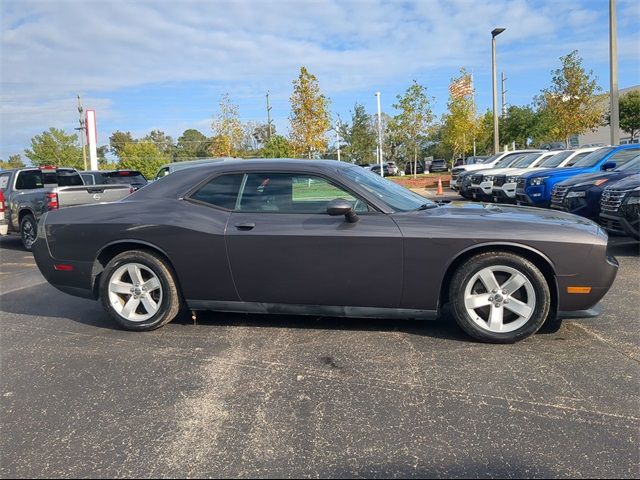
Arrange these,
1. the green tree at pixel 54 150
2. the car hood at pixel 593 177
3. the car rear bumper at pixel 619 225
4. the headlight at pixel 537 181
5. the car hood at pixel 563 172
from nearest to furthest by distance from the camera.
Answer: the car rear bumper at pixel 619 225 < the car hood at pixel 593 177 < the car hood at pixel 563 172 < the headlight at pixel 537 181 < the green tree at pixel 54 150

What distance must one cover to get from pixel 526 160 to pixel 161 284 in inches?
562

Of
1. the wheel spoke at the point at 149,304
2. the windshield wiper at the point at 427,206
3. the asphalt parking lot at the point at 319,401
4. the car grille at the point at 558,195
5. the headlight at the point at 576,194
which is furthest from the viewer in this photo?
the car grille at the point at 558,195

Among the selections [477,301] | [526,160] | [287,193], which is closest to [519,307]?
[477,301]

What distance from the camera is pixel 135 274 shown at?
471 cm

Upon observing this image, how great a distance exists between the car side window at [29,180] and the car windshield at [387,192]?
9.21 m

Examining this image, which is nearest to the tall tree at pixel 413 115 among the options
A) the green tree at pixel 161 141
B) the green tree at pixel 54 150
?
the green tree at pixel 54 150

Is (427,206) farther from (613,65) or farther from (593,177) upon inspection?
(613,65)

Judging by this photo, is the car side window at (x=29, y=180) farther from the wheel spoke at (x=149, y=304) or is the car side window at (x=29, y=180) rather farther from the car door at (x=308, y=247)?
the car door at (x=308, y=247)

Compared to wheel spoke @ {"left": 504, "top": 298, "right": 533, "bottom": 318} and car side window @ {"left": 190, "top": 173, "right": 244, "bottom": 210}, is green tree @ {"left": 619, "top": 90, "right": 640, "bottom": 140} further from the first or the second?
car side window @ {"left": 190, "top": 173, "right": 244, "bottom": 210}

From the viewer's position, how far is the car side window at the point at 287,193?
4.45m

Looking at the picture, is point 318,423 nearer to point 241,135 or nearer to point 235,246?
point 235,246

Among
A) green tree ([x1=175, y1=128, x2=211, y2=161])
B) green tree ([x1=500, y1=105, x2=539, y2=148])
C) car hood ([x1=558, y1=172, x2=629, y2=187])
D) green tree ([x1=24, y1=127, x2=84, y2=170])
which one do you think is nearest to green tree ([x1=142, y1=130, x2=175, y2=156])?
green tree ([x1=175, y1=128, x2=211, y2=161])

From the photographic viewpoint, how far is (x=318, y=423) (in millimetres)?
3004

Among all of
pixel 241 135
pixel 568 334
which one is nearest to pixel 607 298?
pixel 568 334
